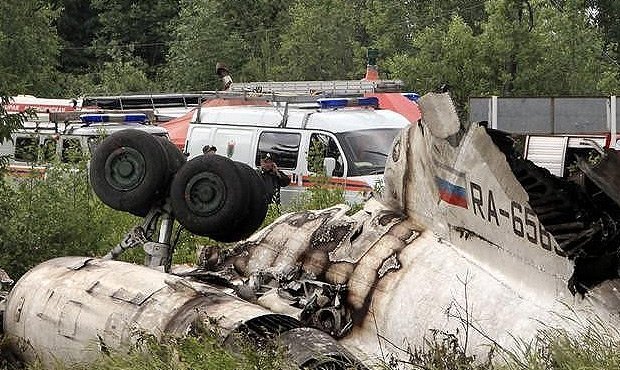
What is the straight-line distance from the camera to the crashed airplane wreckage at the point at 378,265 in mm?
6598

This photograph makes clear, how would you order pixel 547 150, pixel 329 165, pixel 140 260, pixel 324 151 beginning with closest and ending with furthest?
pixel 140 260 → pixel 329 165 → pixel 324 151 → pixel 547 150

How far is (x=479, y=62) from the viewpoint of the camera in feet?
100

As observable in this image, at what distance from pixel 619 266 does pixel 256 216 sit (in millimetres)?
3438

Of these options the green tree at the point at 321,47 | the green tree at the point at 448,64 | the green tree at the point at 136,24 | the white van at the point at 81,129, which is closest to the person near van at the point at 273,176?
the white van at the point at 81,129

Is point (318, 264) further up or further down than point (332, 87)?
further up

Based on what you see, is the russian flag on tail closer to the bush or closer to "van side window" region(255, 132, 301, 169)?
the bush

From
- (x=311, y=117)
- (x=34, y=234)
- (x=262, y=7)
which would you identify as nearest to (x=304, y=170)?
(x=311, y=117)

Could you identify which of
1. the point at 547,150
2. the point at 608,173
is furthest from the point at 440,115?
the point at 547,150

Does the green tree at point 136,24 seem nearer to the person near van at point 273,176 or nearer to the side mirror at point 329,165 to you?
the person near van at point 273,176

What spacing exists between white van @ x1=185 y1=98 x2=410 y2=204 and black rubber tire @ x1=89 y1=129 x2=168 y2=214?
6.99 m

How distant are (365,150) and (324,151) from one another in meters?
0.61

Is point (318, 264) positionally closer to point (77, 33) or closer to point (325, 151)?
point (325, 151)

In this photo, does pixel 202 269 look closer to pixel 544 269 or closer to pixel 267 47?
pixel 544 269

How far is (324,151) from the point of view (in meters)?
17.4
